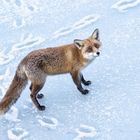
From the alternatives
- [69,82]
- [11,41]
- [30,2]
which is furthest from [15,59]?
[30,2]

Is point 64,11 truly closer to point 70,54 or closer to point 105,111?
point 70,54

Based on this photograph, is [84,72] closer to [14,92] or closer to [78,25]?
[14,92]

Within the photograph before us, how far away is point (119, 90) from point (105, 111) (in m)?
0.38

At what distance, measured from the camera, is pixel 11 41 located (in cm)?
639

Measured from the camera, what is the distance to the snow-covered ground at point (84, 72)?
4.68 m

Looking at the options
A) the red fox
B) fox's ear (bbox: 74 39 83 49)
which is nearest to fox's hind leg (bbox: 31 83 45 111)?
the red fox

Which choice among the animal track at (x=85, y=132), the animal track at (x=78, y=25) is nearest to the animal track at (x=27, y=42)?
the animal track at (x=78, y=25)

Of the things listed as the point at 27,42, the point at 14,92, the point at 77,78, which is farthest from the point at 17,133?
the point at 27,42

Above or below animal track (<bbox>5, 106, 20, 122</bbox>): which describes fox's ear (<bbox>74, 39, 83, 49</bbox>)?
above

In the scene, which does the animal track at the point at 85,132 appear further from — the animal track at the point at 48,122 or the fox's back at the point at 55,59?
the fox's back at the point at 55,59

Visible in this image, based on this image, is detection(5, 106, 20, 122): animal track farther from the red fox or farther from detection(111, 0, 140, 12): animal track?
detection(111, 0, 140, 12): animal track

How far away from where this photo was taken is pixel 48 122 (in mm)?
4848

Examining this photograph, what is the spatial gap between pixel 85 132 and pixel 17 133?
0.71 metres

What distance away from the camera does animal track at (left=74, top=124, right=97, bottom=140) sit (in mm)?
4539
